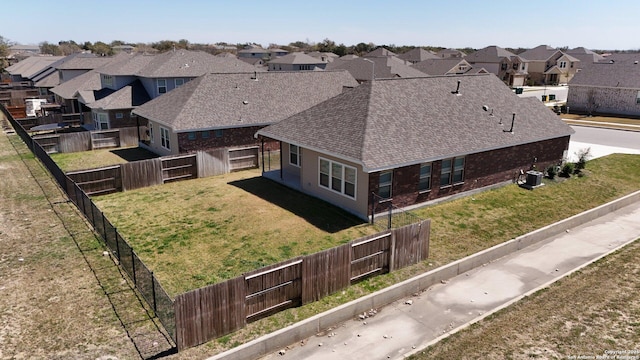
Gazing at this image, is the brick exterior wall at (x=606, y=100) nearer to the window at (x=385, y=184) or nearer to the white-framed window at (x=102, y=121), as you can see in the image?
the window at (x=385, y=184)

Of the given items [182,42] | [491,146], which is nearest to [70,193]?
[491,146]

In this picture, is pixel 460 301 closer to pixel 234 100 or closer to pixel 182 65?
pixel 234 100

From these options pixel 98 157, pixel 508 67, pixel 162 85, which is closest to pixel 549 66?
pixel 508 67

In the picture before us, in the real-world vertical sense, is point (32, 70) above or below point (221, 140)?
above

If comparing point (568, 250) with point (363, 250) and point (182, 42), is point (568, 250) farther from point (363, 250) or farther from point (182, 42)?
point (182, 42)

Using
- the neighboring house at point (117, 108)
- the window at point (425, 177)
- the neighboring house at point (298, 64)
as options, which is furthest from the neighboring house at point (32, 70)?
the window at point (425, 177)

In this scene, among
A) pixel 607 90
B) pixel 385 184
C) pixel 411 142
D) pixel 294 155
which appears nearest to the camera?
pixel 385 184
